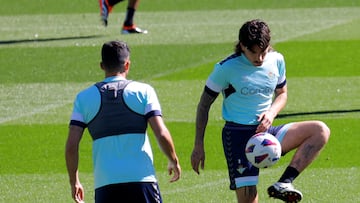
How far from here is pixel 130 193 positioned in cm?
870

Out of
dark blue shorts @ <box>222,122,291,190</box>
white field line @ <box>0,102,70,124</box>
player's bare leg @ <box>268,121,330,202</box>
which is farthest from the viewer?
white field line @ <box>0,102,70,124</box>

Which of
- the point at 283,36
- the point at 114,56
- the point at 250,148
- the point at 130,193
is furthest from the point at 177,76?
the point at 130,193

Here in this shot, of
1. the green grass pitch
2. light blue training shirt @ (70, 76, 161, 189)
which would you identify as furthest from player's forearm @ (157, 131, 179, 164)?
the green grass pitch

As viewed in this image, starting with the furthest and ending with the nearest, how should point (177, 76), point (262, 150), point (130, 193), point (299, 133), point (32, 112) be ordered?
point (177, 76) < point (32, 112) < point (299, 133) < point (262, 150) < point (130, 193)

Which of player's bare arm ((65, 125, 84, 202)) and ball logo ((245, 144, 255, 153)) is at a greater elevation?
player's bare arm ((65, 125, 84, 202))

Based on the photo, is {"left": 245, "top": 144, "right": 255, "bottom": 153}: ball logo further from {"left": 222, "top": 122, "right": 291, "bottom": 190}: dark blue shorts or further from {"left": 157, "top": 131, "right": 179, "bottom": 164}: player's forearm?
{"left": 157, "top": 131, "right": 179, "bottom": 164}: player's forearm

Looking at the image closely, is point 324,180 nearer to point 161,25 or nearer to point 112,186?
point 112,186

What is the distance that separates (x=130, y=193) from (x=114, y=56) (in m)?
1.00

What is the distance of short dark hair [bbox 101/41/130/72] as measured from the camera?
28.8 ft

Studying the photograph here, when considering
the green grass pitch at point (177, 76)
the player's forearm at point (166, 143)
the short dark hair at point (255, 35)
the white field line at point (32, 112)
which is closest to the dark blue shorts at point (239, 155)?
the short dark hair at point (255, 35)

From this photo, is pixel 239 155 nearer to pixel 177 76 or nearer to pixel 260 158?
pixel 260 158

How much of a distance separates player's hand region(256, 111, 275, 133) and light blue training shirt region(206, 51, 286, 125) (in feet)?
0.26

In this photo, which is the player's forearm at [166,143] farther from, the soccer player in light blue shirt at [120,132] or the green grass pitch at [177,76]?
the green grass pitch at [177,76]

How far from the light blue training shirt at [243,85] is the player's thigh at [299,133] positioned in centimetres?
30
